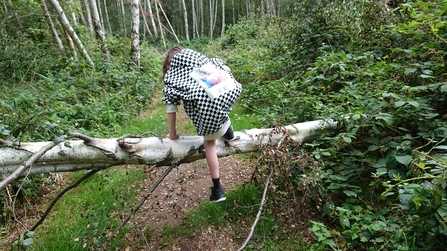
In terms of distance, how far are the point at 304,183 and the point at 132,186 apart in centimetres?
231

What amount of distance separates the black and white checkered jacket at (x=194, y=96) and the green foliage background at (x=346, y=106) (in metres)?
0.86

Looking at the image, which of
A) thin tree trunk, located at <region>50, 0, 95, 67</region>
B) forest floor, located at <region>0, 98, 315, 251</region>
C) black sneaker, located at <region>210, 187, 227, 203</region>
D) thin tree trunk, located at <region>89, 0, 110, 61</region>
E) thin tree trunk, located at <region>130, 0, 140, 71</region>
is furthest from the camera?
thin tree trunk, located at <region>130, 0, 140, 71</region>

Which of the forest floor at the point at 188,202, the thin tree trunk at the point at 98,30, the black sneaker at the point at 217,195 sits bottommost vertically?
the forest floor at the point at 188,202

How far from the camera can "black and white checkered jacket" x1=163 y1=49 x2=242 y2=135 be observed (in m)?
2.25

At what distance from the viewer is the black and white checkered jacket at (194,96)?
225cm

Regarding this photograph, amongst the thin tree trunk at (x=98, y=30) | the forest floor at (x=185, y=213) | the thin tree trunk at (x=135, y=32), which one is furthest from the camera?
the thin tree trunk at (x=135, y=32)

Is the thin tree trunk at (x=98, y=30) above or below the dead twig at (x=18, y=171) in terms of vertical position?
above

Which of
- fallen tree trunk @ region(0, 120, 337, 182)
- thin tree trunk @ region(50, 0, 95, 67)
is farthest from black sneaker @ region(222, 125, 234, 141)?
thin tree trunk @ region(50, 0, 95, 67)

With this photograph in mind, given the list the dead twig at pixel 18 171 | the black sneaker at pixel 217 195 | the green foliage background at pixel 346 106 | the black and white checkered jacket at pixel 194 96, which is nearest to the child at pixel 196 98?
the black and white checkered jacket at pixel 194 96

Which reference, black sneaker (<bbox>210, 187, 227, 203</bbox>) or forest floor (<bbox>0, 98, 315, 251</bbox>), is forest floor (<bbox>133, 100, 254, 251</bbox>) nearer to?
forest floor (<bbox>0, 98, 315, 251</bbox>)

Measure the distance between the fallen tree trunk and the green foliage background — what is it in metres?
0.16

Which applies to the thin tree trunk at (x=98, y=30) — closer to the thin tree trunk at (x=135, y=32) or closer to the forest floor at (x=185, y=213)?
the thin tree trunk at (x=135, y=32)

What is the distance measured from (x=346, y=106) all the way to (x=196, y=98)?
2.00 meters

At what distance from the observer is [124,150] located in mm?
2279
